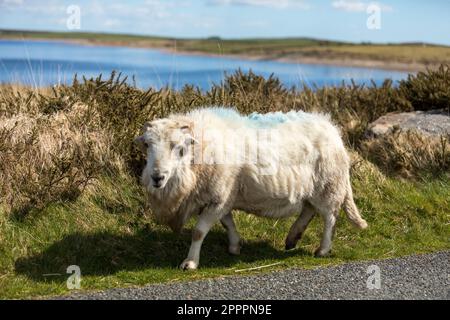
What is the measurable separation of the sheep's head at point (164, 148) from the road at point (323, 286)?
1043 mm

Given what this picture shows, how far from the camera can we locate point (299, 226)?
809 cm

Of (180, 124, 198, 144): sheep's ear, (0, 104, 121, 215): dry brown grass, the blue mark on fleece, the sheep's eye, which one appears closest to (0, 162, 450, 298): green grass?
(0, 104, 121, 215): dry brown grass

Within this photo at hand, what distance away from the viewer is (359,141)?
12.2 meters

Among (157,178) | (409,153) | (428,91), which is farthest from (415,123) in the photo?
(157,178)

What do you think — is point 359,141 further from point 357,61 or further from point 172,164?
point 357,61

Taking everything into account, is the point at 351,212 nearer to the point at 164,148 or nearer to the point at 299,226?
the point at 299,226

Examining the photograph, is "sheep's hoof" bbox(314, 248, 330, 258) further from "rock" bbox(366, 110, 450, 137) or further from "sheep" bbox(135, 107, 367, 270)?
"rock" bbox(366, 110, 450, 137)

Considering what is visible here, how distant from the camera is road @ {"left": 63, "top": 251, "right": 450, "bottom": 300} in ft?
20.9

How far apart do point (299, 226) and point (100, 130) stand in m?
3.12

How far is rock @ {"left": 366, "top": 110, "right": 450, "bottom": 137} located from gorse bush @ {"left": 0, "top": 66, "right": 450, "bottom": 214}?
1.06 feet

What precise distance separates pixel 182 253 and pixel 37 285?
5.79ft

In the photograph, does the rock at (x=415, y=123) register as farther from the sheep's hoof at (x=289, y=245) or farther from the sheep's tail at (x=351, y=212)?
the sheep's hoof at (x=289, y=245)
